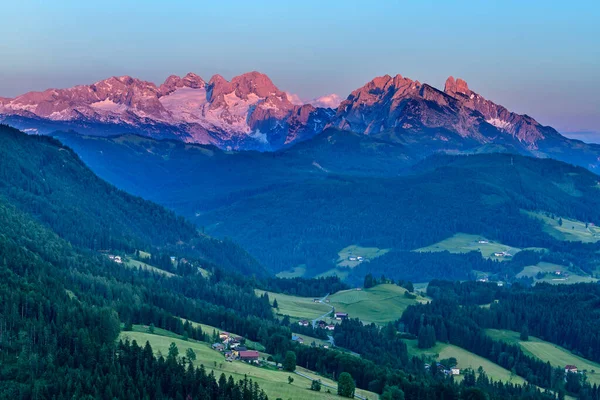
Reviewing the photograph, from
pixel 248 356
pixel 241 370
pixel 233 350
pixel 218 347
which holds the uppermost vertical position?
pixel 241 370

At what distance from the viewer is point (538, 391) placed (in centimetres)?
18412

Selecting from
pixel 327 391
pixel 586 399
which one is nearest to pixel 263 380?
pixel 327 391

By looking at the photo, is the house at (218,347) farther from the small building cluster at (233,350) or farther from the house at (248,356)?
the house at (248,356)

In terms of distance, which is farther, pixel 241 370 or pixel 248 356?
pixel 248 356

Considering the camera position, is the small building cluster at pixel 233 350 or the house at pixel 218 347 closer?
the small building cluster at pixel 233 350

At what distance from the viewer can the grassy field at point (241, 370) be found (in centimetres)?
14600

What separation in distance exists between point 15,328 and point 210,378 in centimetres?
3643

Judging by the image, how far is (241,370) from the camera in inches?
6206

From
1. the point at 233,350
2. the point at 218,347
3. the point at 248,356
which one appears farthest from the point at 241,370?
the point at 218,347

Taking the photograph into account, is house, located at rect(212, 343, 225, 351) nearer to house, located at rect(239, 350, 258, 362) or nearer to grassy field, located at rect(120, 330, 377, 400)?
grassy field, located at rect(120, 330, 377, 400)

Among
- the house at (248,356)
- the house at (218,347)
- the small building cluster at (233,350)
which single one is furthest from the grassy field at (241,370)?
the house at (248,356)

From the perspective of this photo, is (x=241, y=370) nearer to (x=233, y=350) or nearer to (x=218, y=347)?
(x=233, y=350)

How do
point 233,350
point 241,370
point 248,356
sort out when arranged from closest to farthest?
point 241,370
point 248,356
point 233,350

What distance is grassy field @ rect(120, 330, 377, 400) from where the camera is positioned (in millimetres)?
146000
